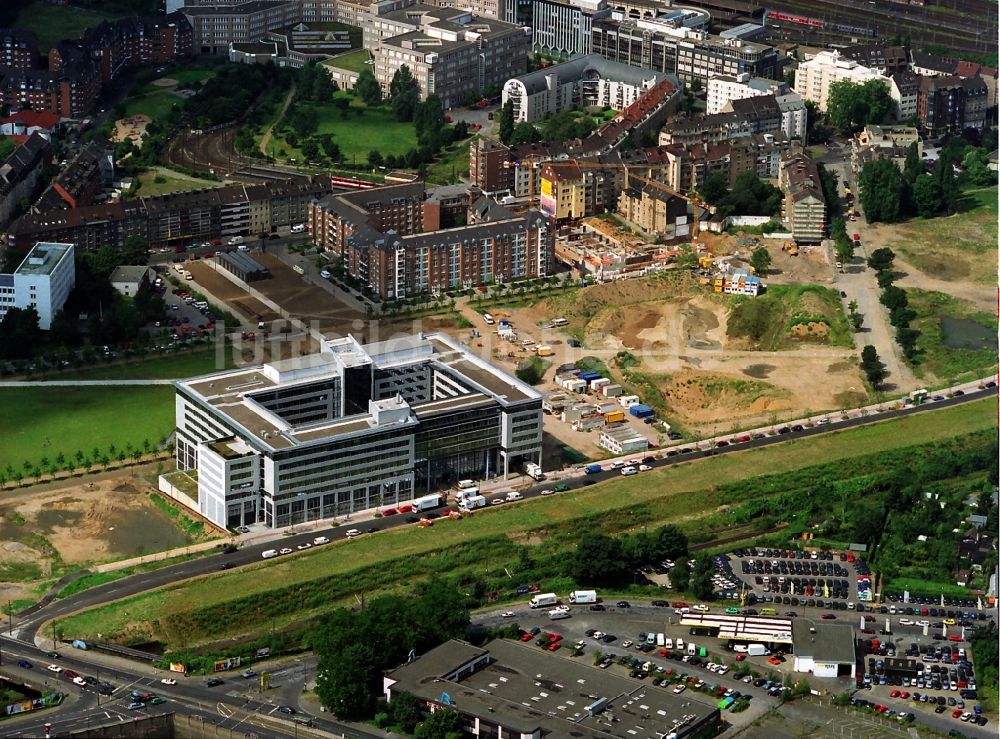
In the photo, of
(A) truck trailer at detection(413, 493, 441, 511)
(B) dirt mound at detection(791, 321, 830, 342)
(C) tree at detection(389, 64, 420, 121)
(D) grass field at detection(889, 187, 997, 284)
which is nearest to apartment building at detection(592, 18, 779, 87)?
(C) tree at detection(389, 64, 420, 121)

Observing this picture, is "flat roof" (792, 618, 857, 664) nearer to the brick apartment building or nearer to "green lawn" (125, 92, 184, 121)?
"green lawn" (125, 92, 184, 121)

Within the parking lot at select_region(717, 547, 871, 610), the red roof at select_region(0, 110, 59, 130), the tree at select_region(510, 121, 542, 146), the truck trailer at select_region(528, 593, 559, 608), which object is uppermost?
the tree at select_region(510, 121, 542, 146)

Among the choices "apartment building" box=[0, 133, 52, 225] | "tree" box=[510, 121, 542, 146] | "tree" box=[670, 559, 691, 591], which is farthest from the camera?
"tree" box=[510, 121, 542, 146]

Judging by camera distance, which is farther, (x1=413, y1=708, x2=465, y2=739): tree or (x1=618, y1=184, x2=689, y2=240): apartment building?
(x1=618, y1=184, x2=689, y2=240): apartment building

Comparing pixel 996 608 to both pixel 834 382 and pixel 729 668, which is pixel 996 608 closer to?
pixel 729 668

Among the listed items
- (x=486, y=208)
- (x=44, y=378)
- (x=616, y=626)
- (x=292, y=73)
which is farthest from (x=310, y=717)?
(x=292, y=73)
